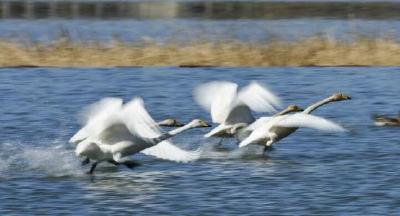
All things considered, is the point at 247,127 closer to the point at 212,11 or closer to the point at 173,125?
the point at 173,125

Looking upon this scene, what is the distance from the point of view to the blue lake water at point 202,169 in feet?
48.0

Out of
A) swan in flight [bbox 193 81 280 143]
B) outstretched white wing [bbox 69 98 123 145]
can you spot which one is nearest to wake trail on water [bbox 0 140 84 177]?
outstretched white wing [bbox 69 98 123 145]

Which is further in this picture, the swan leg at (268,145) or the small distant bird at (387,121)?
the small distant bird at (387,121)

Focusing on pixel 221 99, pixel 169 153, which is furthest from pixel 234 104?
pixel 169 153

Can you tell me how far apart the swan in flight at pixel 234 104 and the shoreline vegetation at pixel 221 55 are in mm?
10416

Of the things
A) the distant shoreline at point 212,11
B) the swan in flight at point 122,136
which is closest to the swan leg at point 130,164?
the swan in flight at point 122,136

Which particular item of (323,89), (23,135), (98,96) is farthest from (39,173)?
(323,89)

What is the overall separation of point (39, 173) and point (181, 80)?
462 inches

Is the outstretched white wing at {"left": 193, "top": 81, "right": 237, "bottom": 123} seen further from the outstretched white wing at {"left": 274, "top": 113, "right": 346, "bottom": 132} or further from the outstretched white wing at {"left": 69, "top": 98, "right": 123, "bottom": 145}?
the outstretched white wing at {"left": 69, "top": 98, "right": 123, "bottom": 145}

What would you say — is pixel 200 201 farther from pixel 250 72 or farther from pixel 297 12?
pixel 297 12

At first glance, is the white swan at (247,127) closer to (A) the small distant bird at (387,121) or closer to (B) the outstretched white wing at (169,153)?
(B) the outstretched white wing at (169,153)

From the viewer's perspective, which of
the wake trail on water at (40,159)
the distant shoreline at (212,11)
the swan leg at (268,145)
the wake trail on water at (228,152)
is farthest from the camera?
the distant shoreline at (212,11)

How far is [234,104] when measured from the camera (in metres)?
18.8

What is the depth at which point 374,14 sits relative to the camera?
55.6m
